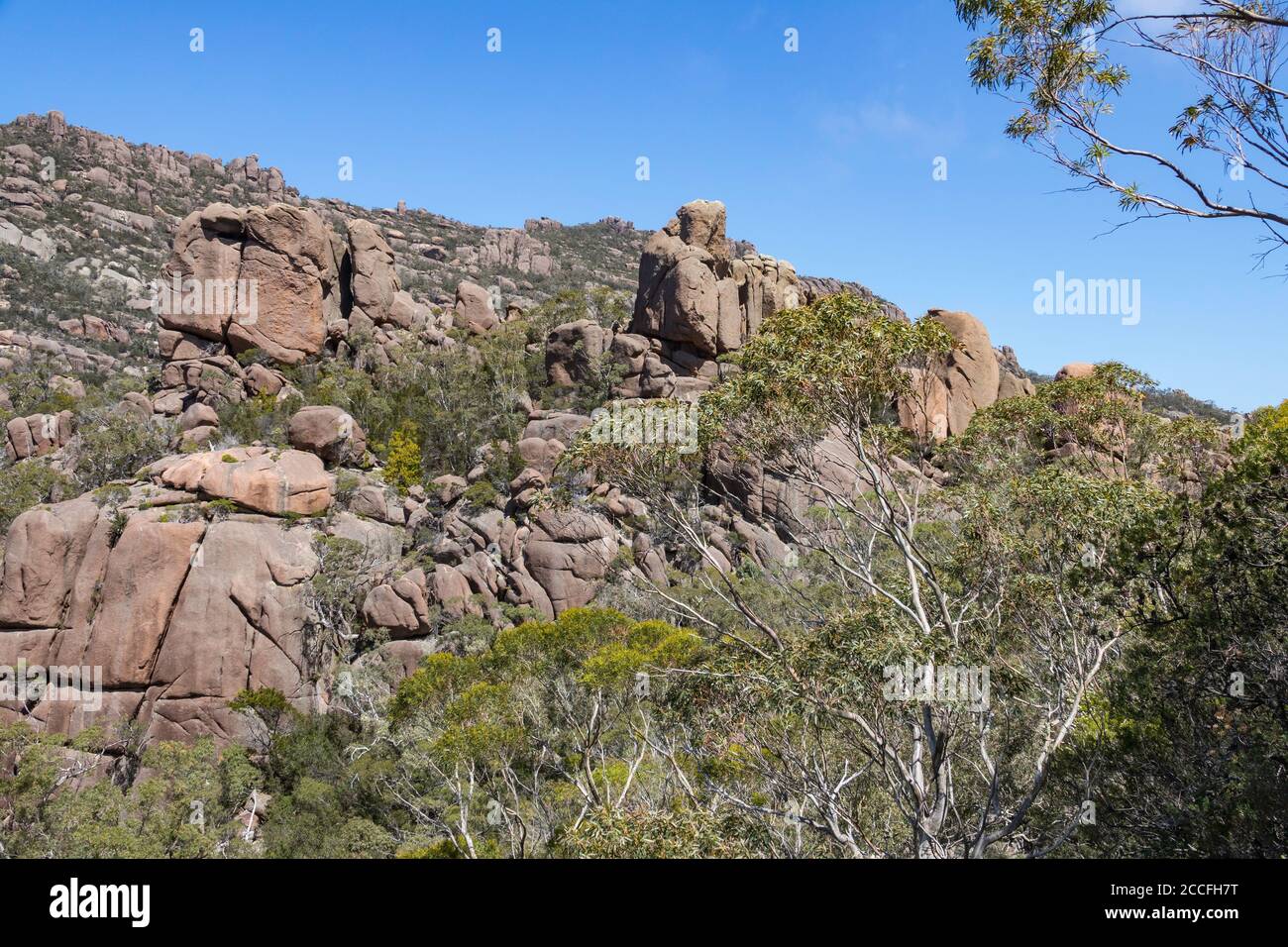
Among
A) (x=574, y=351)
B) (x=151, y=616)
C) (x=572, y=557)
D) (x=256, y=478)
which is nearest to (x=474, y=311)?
(x=574, y=351)

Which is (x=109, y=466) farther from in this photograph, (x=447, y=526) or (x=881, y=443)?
(x=881, y=443)

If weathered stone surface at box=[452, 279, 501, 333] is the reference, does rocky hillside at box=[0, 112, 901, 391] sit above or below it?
above

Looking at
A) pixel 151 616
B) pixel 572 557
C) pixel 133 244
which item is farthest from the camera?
pixel 133 244

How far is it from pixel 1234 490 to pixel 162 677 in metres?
26.3

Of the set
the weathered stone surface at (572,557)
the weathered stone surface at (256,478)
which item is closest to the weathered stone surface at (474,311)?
the weathered stone surface at (256,478)

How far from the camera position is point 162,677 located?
70.1 ft

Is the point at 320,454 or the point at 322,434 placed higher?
the point at 322,434

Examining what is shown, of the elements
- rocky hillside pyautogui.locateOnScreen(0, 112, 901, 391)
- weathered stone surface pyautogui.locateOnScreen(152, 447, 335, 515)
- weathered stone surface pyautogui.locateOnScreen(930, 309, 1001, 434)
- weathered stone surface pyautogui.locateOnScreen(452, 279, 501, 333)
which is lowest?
weathered stone surface pyautogui.locateOnScreen(152, 447, 335, 515)

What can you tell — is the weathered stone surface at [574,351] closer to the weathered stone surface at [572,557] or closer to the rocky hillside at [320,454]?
the rocky hillside at [320,454]

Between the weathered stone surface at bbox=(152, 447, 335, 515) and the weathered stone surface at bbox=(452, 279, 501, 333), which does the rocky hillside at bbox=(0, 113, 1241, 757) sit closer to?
the weathered stone surface at bbox=(152, 447, 335, 515)

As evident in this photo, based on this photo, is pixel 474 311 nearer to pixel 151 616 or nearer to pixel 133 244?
pixel 151 616

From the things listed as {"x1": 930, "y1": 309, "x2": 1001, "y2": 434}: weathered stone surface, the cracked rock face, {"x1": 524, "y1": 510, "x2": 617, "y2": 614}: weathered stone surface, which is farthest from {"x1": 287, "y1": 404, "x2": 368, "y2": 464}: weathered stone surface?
{"x1": 930, "y1": 309, "x2": 1001, "y2": 434}: weathered stone surface

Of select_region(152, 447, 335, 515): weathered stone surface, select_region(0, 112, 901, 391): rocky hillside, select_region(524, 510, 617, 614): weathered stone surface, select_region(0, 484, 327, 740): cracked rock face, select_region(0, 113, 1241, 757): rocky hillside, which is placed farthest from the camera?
select_region(0, 112, 901, 391): rocky hillside

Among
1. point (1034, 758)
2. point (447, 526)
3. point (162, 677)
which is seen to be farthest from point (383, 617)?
point (1034, 758)
